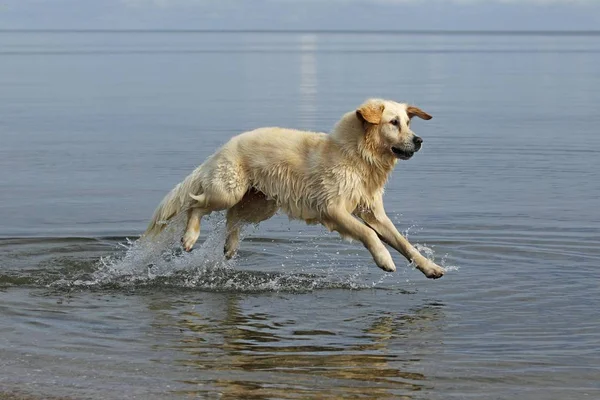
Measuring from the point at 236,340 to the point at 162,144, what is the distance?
12.6 metres

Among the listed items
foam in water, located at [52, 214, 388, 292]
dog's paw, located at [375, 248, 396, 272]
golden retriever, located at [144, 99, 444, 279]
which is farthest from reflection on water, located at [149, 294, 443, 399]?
golden retriever, located at [144, 99, 444, 279]

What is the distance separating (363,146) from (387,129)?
27 cm

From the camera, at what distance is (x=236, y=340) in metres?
8.07

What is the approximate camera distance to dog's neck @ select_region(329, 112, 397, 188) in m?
9.61

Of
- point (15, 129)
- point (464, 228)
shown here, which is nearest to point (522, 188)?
point (464, 228)

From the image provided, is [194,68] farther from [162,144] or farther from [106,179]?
[106,179]

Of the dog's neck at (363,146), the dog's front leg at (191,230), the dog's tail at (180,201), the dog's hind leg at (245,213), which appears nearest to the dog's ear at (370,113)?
the dog's neck at (363,146)

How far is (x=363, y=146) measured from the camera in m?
9.61

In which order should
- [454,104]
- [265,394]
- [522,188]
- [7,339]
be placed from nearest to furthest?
[265,394] < [7,339] < [522,188] < [454,104]

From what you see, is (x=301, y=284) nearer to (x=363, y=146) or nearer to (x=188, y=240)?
(x=188, y=240)

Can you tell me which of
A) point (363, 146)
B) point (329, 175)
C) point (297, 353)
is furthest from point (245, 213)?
point (297, 353)

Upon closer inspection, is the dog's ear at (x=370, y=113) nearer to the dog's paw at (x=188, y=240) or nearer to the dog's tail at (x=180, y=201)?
the dog's tail at (x=180, y=201)

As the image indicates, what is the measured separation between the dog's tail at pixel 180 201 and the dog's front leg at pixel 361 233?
1.34 meters

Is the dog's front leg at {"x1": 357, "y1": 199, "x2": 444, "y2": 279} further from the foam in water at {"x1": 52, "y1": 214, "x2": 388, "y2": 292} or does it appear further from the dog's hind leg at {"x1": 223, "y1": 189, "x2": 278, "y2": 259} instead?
the dog's hind leg at {"x1": 223, "y1": 189, "x2": 278, "y2": 259}
